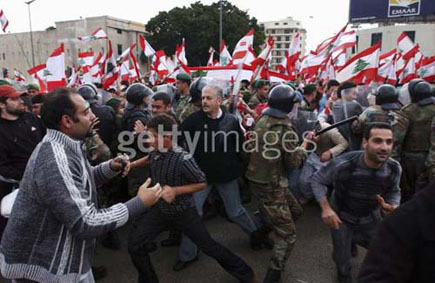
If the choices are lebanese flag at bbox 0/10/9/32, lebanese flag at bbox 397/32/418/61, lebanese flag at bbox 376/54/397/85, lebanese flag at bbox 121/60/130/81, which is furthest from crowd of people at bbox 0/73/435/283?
lebanese flag at bbox 0/10/9/32

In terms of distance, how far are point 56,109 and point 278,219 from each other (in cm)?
226

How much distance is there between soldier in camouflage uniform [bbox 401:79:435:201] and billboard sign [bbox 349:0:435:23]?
33.4 meters

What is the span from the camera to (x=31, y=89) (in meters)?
7.37

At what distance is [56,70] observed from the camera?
20.6ft

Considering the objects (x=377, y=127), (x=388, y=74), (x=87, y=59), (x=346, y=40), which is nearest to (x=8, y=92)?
(x=377, y=127)

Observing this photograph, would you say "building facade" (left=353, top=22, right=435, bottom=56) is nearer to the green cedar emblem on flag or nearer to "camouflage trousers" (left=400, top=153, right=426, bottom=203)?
the green cedar emblem on flag

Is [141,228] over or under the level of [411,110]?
under

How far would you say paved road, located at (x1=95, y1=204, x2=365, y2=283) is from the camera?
12.2 ft

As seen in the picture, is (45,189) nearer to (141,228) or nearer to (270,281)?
(141,228)

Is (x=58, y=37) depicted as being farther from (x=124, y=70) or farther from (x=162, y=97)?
(x=162, y=97)

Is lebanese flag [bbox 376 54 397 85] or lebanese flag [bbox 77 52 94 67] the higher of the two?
lebanese flag [bbox 77 52 94 67]

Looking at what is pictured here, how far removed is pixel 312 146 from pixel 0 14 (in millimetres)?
8775

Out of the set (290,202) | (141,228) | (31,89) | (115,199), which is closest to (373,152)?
(290,202)

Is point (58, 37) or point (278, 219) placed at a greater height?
point (58, 37)
